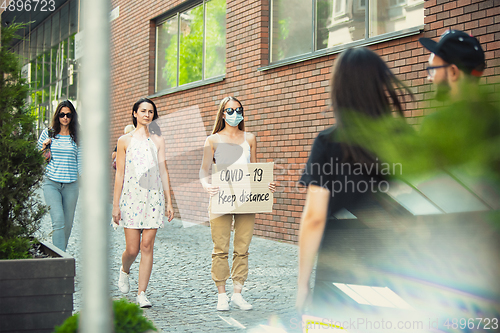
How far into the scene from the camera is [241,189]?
14.6ft

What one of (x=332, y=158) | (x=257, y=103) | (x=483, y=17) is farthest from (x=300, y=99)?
(x=332, y=158)

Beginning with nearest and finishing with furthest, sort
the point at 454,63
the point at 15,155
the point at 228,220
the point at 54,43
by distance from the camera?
the point at 454,63 < the point at 15,155 < the point at 228,220 < the point at 54,43

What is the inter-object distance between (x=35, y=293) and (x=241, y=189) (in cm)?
191

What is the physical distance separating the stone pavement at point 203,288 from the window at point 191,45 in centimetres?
390

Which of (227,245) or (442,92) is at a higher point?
(442,92)

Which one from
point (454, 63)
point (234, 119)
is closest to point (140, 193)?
point (234, 119)

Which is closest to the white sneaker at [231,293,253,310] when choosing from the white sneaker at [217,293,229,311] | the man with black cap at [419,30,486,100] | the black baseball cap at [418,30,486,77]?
the white sneaker at [217,293,229,311]

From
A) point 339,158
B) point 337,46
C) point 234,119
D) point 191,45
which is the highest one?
point 191,45

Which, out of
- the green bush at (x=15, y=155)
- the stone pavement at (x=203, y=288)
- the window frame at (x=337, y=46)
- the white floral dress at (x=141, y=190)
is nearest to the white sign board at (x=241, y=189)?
the white floral dress at (x=141, y=190)

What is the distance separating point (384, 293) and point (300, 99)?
257 inches

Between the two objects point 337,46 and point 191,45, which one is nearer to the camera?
point 337,46

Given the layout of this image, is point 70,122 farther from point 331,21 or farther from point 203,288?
point 331,21

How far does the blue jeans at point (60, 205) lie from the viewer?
5598 millimetres

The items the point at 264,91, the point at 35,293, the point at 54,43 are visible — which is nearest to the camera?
the point at 35,293
